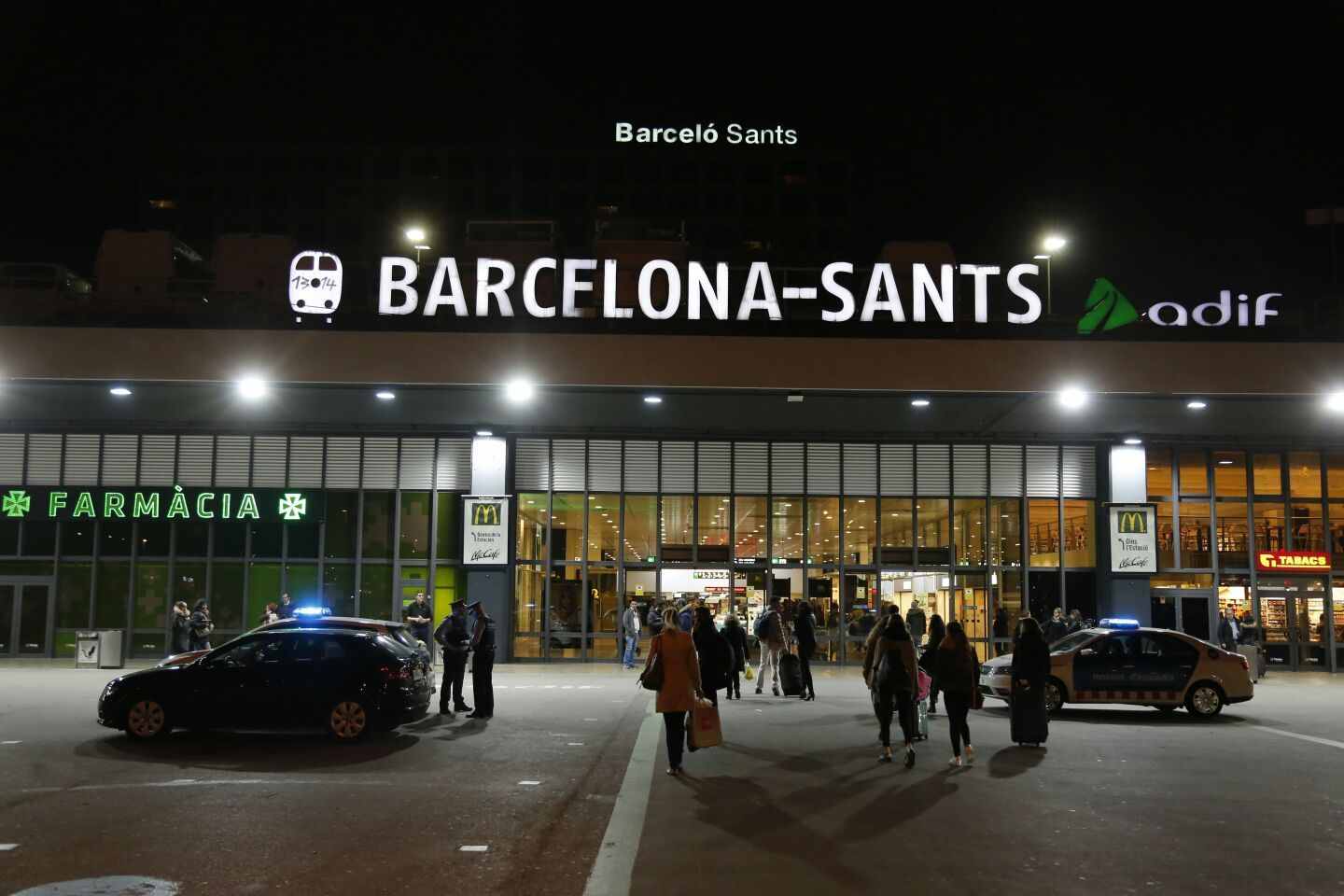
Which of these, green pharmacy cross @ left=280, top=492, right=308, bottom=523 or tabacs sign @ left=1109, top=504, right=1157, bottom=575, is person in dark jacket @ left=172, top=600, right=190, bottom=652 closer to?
green pharmacy cross @ left=280, top=492, right=308, bottom=523

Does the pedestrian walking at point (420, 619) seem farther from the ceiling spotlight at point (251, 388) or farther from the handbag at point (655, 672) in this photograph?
the handbag at point (655, 672)

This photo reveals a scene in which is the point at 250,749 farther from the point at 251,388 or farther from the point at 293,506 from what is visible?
the point at 293,506

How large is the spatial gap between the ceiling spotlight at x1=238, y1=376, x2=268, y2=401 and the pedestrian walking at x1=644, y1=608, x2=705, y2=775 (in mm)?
13328

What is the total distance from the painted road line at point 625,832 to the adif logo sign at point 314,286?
1251 cm

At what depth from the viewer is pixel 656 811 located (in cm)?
919

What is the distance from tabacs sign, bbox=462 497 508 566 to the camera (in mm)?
26047

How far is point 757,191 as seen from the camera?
80000 millimetres

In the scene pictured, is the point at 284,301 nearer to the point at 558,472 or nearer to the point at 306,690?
the point at 558,472

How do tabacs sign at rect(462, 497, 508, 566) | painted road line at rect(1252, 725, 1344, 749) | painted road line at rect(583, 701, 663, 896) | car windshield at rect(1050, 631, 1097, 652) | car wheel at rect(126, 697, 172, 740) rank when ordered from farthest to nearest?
1. tabacs sign at rect(462, 497, 508, 566)
2. car windshield at rect(1050, 631, 1097, 652)
3. painted road line at rect(1252, 725, 1344, 749)
4. car wheel at rect(126, 697, 172, 740)
5. painted road line at rect(583, 701, 663, 896)

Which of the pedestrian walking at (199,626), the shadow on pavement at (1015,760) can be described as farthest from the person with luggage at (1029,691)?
Result: the pedestrian walking at (199,626)

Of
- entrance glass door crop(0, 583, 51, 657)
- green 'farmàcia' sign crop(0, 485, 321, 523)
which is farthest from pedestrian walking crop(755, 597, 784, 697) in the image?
entrance glass door crop(0, 583, 51, 657)

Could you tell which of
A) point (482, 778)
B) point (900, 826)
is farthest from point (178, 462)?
point (900, 826)

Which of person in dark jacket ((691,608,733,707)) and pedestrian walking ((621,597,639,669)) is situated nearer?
person in dark jacket ((691,608,733,707))

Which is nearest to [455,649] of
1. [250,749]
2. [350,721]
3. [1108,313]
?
[350,721]
